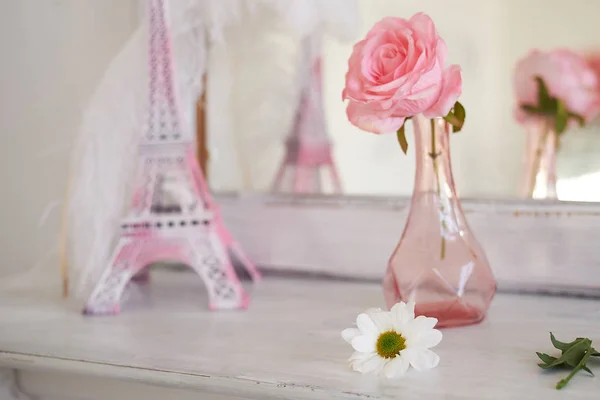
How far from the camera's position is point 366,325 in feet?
1.81

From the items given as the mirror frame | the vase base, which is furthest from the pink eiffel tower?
the vase base

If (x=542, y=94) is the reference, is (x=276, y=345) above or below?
below

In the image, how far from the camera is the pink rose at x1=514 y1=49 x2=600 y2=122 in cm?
80

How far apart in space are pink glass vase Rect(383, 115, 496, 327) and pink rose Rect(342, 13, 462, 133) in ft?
0.23

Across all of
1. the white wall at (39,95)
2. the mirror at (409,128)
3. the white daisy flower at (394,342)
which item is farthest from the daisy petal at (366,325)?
the white wall at (39,95)

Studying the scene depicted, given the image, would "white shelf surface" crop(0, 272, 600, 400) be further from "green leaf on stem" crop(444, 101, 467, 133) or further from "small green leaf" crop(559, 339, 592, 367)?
"green leaf on stem" crop(444, 101, 467, 133)

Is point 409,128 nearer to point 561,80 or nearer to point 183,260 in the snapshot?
point 561,80

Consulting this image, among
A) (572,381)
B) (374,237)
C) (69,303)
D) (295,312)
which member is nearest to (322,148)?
(374,237)

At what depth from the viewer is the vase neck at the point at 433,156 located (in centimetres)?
69

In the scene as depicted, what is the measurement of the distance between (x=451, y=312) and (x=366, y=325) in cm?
17

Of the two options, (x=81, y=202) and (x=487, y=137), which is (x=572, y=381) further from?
(x=81, y=202)

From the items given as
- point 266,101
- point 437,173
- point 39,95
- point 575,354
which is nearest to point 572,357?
point 575,354

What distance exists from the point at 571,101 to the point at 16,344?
712mm

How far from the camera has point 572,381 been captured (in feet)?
1.66
